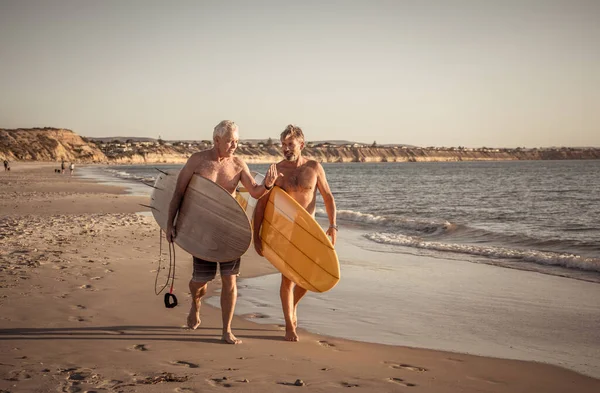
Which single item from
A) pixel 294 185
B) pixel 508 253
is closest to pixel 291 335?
pixel 294 185

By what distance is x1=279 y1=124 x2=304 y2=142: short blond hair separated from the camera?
4555 millimetres

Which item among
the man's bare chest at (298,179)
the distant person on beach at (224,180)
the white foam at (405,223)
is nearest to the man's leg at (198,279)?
the distant person on beach at (224,180)

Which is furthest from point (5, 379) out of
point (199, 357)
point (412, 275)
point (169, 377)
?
point (412, 275)

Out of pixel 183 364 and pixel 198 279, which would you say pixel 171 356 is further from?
pixel 198 279

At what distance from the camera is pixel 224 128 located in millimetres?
4312

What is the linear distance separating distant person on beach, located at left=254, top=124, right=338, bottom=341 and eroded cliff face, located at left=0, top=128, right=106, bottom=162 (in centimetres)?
9873

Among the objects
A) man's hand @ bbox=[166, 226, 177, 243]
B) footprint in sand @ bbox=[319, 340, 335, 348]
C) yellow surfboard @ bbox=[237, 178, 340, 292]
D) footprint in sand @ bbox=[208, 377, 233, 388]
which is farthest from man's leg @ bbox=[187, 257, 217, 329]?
footprint in sand @ bbox=[208, 377, 233, 388]

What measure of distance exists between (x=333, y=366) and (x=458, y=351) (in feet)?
3.81

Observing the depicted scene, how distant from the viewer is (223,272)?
14.5 feet

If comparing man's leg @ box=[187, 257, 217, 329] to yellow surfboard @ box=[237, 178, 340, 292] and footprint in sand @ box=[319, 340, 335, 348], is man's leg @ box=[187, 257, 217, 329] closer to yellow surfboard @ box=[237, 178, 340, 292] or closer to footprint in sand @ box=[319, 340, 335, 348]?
yellow surfboard @ box=[237, 178, 340, 292]

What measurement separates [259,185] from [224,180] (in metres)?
0.30

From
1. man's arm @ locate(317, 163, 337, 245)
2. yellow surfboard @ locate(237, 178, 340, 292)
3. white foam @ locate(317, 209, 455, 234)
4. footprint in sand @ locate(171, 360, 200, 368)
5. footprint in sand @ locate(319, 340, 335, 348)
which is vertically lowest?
white foam @ locate(317, 209, 455, 234)

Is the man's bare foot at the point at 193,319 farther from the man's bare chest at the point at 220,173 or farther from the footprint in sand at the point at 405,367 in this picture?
the footprint in sand at the point at 405,367

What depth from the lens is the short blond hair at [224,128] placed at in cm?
430
